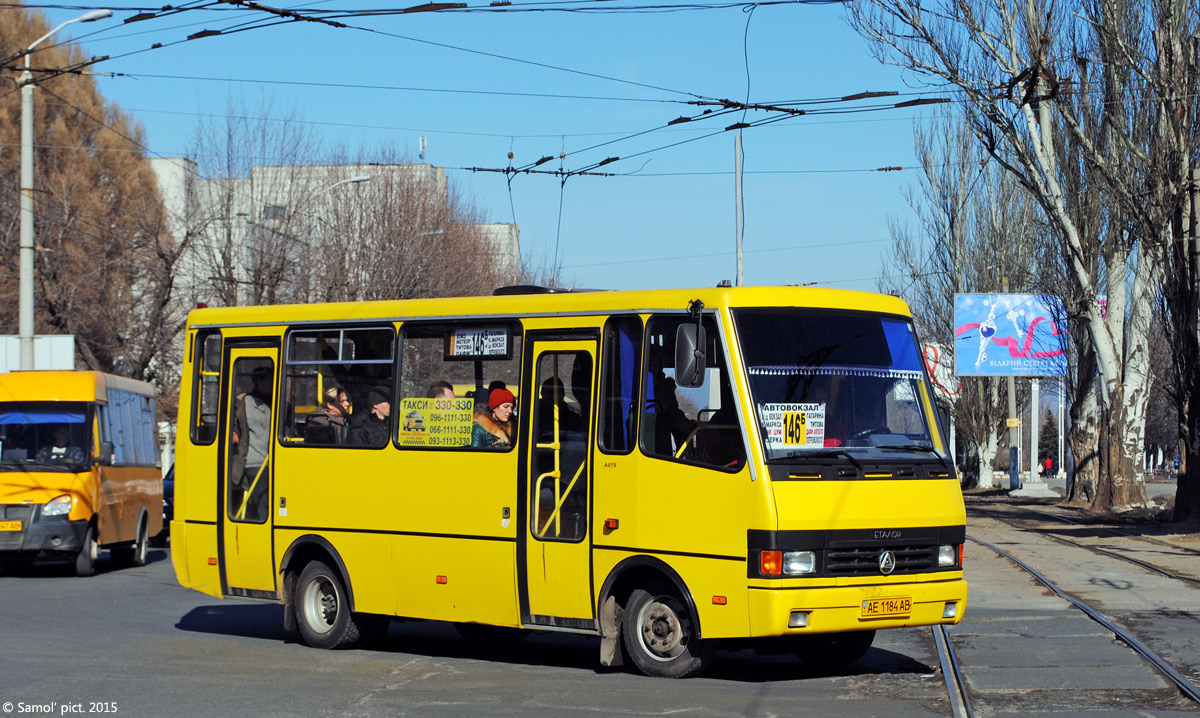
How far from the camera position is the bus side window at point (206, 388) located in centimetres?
1273

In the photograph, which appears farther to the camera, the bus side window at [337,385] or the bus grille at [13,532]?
the bus grille at [13,532]

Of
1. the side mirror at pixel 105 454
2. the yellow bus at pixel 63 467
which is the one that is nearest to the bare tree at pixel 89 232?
the yellow bus at pixel 63 467

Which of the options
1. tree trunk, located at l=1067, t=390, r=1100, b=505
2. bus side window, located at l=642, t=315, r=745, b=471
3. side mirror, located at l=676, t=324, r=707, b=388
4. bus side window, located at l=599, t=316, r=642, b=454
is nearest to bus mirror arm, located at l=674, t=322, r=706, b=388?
side mirror, located at l=676, t=324, r=707, b=388

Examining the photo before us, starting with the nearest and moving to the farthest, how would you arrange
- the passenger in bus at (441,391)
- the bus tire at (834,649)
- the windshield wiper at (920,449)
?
1. the windshield wiper at (920,449)
2. the bus tire at (834,649)
3. the passenger in bus at (441,391)

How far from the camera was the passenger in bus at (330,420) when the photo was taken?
1180 centimetres

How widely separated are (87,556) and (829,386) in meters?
13.0

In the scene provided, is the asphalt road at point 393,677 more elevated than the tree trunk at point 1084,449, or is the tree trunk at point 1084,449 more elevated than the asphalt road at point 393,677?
the tree trunk at point 1084,449

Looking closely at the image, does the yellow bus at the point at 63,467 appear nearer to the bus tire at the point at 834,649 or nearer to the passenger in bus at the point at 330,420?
the passenger in bus at the point at 330,420

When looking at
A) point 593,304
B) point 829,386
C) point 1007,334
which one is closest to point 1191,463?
point 1007,334

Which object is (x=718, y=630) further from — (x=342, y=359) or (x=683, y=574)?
(x=342, y=359)

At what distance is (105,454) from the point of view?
63.3ft

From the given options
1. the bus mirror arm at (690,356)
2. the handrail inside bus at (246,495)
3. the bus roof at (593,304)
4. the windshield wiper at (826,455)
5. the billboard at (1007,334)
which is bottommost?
the handrail inside bus at (246,495)

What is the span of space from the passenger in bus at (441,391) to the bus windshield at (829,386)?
264 cm

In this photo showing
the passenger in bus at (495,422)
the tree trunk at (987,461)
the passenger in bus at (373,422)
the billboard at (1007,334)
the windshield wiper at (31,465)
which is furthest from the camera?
the tree trunk at (987,461)
